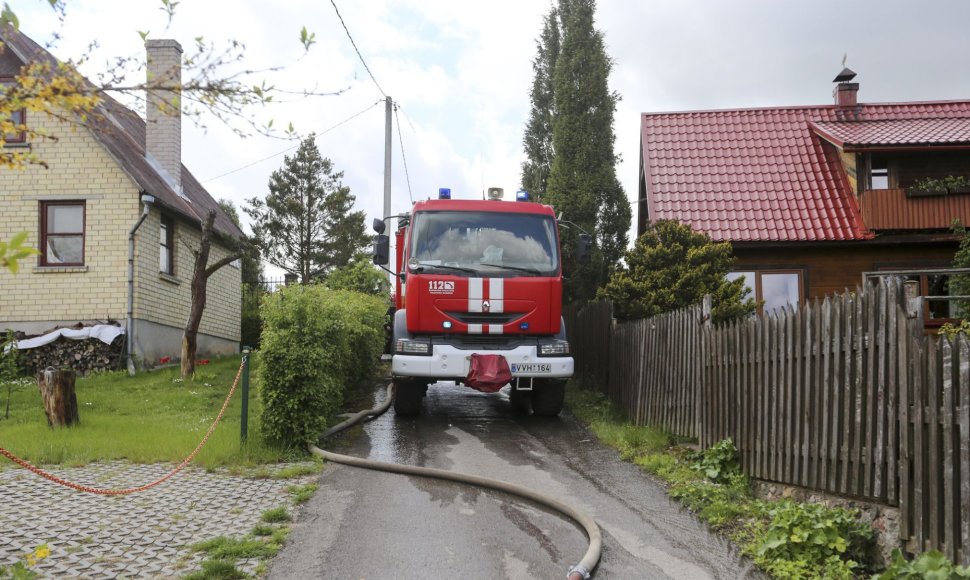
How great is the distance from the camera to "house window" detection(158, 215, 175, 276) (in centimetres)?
1969

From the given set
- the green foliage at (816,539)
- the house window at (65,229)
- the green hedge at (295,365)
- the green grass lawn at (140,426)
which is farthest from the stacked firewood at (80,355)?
the green foliage at (816,539)

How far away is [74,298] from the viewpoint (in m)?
17.8

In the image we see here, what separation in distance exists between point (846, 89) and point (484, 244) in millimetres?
13979

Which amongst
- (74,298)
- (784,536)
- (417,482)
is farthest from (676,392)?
(74,298)

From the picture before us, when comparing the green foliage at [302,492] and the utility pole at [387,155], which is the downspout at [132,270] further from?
the green foliage at [302,492]

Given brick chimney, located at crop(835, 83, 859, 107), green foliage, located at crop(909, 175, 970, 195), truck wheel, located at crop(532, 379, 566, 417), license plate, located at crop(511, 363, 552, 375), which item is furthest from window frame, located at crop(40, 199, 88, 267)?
brick chimney, located at crop(835, 83, 859, 107)

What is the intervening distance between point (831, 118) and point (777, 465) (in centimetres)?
1627

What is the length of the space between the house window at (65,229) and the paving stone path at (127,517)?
35.4 feet

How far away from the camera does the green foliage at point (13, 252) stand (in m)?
2.97

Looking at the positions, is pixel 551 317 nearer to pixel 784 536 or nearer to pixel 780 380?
pixel 780 380

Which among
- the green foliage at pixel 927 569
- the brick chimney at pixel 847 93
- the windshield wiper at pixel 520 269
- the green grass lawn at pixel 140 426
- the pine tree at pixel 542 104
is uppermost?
the pine tree at pixel 542 104

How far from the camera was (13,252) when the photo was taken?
299cm

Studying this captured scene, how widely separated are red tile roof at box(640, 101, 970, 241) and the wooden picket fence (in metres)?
8.42

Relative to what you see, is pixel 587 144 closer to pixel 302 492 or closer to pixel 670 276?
pixel 670 276
